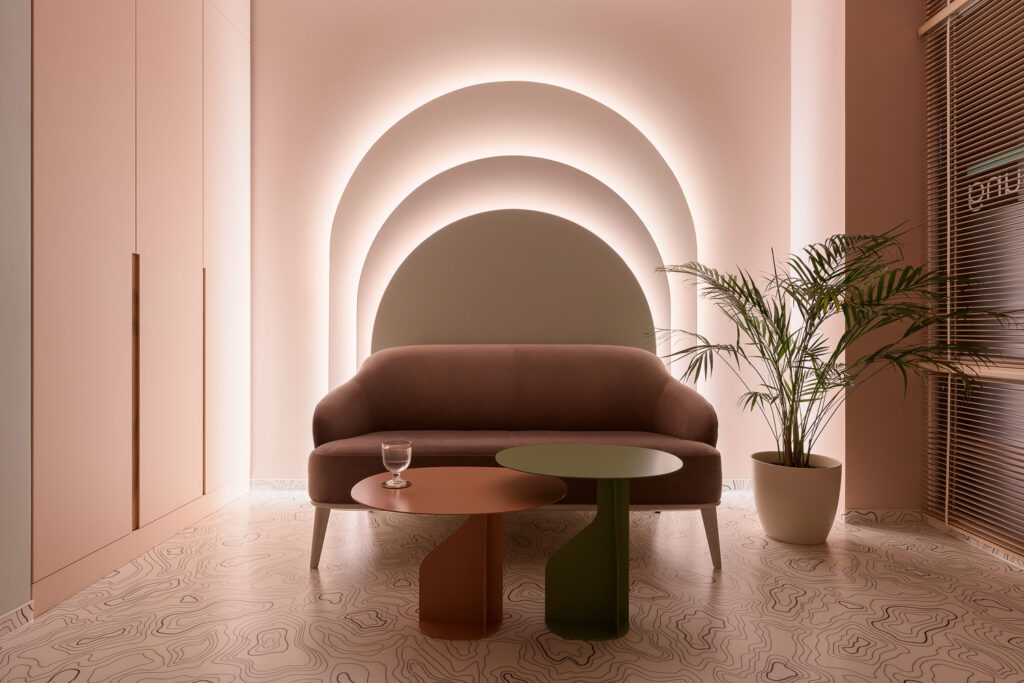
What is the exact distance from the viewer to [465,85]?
404 cm

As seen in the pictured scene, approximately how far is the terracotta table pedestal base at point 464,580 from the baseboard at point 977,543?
2.41 metres

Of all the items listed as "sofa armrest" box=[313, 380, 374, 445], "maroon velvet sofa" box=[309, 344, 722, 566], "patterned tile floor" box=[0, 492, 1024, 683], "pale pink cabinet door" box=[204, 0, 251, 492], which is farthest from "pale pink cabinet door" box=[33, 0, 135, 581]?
"maroon velvet sofa" box=[309, 344, 722, 566]

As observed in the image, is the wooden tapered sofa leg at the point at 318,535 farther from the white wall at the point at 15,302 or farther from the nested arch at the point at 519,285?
the nested arch at the point at 519,285

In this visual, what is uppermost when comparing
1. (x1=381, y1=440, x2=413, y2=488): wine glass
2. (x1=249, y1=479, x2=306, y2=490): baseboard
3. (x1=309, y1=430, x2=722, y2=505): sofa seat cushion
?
(x1=381, y1=440, x2=413, y2=488): wine glass

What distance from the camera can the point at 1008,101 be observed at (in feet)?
9.55

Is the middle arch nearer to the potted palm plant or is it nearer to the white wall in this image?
the potted palm plant

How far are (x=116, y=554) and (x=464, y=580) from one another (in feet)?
5.47

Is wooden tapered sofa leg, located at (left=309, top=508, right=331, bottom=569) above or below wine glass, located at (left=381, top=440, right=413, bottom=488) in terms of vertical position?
below

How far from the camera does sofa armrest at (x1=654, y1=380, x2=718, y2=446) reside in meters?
3.05

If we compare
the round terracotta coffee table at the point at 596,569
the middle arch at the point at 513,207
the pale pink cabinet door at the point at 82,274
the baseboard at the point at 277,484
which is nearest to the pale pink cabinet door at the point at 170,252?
the pale pink cabinet door at the point at 82,274

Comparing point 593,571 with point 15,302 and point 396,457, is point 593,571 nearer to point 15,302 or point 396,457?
point 396,457

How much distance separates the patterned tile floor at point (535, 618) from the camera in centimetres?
192

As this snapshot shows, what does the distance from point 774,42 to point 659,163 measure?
42.9 inches

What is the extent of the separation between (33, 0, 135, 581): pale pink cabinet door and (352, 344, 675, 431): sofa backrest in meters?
1.29
